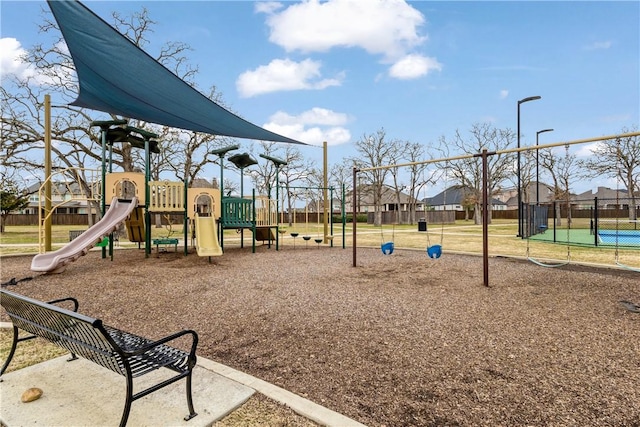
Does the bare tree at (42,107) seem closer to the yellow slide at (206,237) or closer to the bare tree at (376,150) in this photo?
the yellow slide at (206,237)

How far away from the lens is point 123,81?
17.2 ft

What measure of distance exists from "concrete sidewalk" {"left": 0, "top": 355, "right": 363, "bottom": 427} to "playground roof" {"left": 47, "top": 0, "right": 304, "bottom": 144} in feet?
10.9

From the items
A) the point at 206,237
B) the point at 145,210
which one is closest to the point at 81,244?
the point at 145,210

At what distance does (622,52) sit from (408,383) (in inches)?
401

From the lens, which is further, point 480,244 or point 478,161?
point 478,161

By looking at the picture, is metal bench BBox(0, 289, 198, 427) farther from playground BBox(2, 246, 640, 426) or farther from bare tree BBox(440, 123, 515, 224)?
bare tree BBox(440, 123, 515, 224)

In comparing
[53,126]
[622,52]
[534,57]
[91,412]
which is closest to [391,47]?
[534,57]

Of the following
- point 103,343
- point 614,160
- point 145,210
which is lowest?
point 103,343

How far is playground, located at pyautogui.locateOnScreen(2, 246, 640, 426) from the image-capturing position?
2.31m

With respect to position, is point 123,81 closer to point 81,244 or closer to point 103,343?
point 81,244

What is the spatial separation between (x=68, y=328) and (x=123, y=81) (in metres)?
4.34

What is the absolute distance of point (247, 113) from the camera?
25656 millimetres

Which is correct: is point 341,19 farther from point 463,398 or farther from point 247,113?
point 247,113

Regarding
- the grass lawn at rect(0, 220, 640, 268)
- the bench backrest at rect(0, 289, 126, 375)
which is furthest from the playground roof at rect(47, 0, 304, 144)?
the grass lawn at rect(0, 220, 640, 268)
